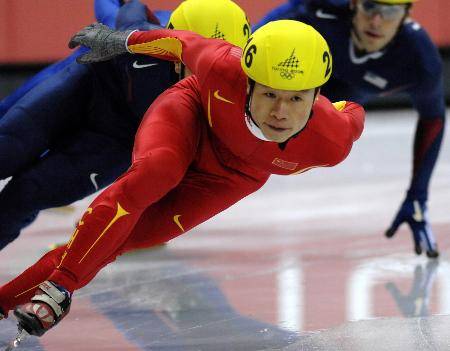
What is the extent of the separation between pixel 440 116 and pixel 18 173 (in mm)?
2414

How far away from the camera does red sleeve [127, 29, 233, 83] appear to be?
4320 millimetres

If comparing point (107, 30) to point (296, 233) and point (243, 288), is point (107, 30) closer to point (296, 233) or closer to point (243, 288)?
point (243, 288)

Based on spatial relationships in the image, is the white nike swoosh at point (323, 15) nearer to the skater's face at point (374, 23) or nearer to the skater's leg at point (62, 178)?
the skater's face at point (374, 23)

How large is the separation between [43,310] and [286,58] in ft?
3.96

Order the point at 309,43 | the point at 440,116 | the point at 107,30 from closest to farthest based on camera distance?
the point at 309,43
the point at 107,30
the point at 440,116

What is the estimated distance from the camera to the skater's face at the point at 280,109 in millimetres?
4062

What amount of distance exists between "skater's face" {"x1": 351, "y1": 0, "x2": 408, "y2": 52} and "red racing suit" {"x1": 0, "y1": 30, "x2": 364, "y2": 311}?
1.60 metres

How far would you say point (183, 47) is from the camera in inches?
175

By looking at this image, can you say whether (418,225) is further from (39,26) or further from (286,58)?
(39,26)

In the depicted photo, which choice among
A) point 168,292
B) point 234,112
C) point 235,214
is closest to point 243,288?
point 168,292

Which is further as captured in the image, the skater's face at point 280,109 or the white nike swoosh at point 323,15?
the white nike swoosh at point 323,15

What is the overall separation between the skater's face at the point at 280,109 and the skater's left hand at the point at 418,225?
6.83 ft

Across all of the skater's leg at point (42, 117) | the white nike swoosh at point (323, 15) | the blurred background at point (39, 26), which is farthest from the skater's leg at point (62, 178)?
the blurred background at point (39, 26)

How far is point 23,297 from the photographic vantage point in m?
4.41
